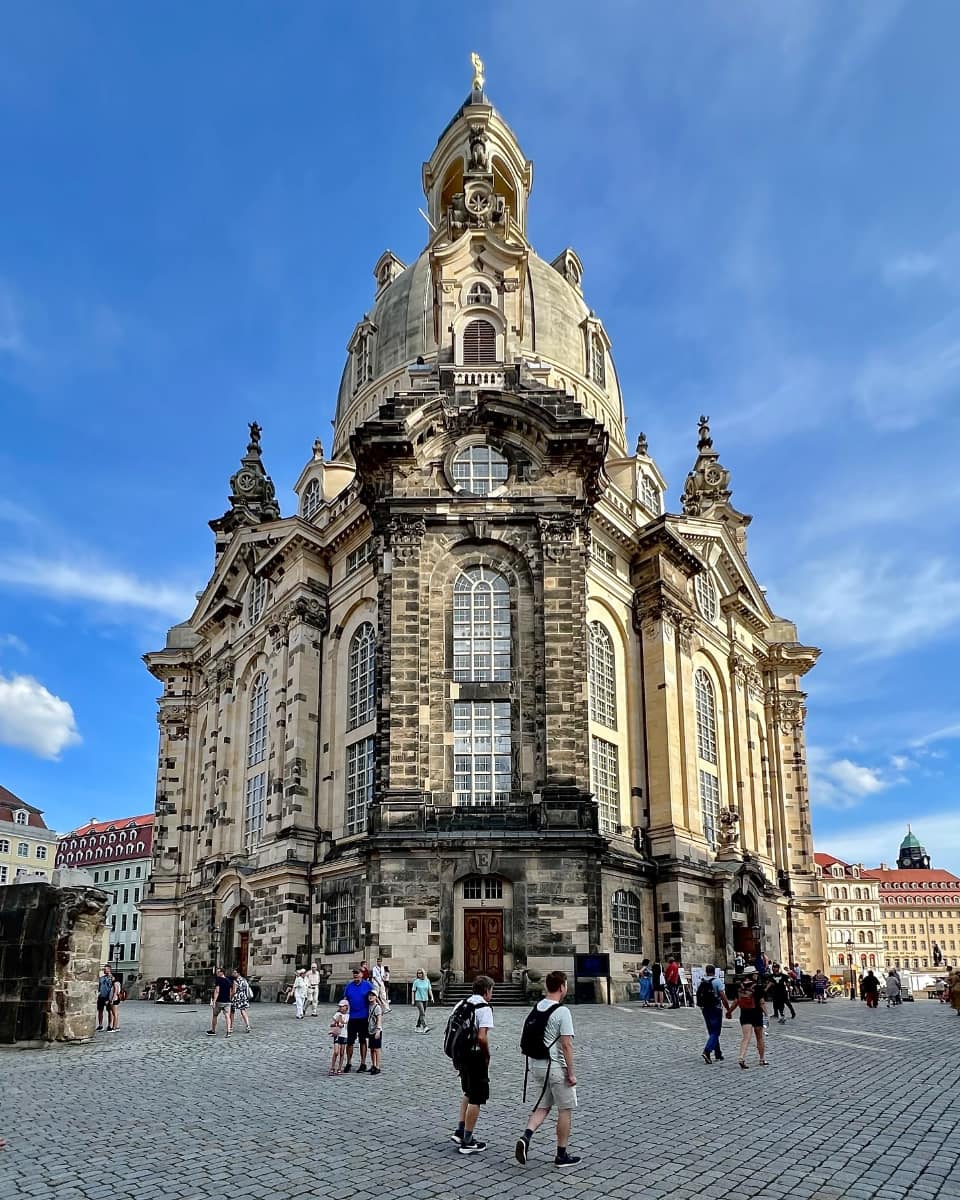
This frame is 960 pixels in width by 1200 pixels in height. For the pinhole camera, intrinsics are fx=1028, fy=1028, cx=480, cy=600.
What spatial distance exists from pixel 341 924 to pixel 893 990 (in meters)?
21.2

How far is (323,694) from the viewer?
150 ft

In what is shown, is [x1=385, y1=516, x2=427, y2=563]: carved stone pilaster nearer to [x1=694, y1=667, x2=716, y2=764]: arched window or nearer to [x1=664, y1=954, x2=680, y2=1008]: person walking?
[x1=664, y1=954, x2=680, y2=1008]: person walking

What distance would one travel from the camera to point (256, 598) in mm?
53562

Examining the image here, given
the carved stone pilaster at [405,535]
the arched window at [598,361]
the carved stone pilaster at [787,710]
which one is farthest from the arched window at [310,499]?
the carved stone pilaster at [787,710]

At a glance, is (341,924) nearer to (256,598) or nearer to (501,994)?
(501,994)

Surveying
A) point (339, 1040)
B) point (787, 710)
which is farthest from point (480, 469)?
point (787, 710)

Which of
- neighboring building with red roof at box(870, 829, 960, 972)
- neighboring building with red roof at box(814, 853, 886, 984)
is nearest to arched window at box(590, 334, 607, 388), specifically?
neighboring building with red roof at box(814, 853, 886, 984)

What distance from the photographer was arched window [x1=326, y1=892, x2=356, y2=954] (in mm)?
38688

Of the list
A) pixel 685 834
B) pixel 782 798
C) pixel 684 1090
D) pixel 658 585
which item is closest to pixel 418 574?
pixel 658 585

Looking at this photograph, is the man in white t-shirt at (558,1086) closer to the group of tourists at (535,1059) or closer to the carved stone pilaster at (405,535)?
the group of tourists at (535,1059)

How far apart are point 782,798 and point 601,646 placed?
77.0 feet

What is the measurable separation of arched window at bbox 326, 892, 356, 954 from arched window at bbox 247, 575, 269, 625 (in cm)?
1731

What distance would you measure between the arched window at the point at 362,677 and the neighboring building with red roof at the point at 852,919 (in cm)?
11018

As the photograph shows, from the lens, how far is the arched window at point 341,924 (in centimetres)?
3869
